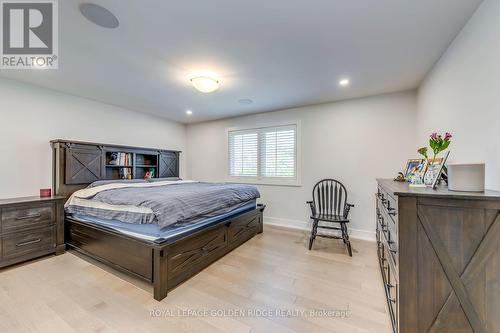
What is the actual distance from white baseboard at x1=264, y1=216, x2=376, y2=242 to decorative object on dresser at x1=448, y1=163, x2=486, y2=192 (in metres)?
2.47

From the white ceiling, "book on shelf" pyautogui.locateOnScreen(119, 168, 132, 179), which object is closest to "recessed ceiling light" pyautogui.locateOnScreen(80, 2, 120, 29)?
the white ceiling

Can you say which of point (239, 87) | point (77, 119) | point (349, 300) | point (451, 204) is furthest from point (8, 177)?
point (451, 204)

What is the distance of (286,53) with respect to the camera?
2191 millimetres

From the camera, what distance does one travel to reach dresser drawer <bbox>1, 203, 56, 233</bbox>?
8.07 feet

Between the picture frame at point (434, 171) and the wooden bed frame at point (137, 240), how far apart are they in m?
2.23

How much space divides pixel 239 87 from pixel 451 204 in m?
2.74

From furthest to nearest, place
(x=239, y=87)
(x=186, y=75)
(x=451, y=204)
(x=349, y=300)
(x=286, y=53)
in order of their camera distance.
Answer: (x=239, y=87), (x=186, y=75), (x=286, y=53), (x=349, y=300), (x=451, y=204)

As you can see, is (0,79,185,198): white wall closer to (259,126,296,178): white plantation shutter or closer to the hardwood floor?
the hardwood floor

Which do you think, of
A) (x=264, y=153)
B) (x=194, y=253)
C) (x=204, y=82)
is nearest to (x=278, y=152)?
(x=264, y=153)

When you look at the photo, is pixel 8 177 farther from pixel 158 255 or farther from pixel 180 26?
pixel 180 26

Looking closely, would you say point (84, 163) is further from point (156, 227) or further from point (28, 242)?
point (156, 227)

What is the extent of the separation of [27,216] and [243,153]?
11.8 ft

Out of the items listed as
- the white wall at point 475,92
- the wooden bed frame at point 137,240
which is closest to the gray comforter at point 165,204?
the wooden bed frame at point 137,240

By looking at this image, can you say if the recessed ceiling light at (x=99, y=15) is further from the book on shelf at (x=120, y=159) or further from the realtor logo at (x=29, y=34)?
the book on shelf at (x=120, y=159)
